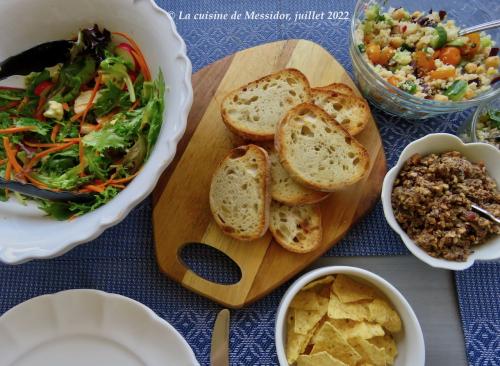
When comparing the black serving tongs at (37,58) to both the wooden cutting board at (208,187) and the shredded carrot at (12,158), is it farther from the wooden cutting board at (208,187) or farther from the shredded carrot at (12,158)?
the wooden cutting board at (208,187)

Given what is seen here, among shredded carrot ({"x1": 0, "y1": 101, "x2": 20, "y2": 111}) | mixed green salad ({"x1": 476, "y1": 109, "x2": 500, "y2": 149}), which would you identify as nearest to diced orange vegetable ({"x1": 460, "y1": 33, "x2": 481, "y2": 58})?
mixed green salad ({"x1": 476, "y1": 109, "x2": 500, "y2": 149})

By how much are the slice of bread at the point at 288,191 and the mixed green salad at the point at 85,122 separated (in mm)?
491

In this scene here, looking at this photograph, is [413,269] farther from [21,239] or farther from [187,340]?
[21,239]

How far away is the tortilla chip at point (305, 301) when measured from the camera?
67.8 inches

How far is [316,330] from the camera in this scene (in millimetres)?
1727

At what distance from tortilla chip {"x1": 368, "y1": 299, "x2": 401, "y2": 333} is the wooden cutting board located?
0.90 ft

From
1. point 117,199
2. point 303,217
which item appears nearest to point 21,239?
point 117,199

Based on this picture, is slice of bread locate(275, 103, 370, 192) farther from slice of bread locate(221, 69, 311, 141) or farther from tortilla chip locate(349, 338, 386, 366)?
tortilla chip locate(349, 338, 386, 366)

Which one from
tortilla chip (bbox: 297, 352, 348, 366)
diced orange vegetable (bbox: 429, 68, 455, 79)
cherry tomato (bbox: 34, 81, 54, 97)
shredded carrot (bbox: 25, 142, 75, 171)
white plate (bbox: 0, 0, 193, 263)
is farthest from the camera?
diced orange vegetable (bbox: 429, 68, 455, 79)

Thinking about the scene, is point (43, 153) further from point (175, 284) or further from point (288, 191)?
point (288, 191)

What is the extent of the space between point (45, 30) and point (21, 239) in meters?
0.77

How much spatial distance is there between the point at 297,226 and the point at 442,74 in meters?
0.84

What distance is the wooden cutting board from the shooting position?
5.98 feet

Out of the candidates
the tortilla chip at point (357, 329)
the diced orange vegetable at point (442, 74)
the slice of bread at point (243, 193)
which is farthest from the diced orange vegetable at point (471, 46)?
the tortilla chip at point (357, 329)
